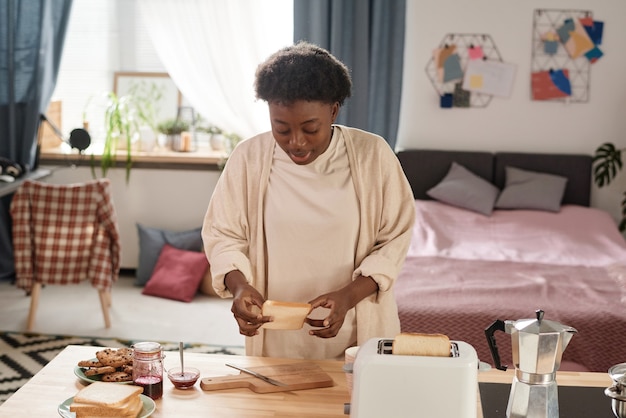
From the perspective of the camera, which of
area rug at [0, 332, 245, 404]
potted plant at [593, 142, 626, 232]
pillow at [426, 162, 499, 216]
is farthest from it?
potted plant at [593, 142, 626, 232]

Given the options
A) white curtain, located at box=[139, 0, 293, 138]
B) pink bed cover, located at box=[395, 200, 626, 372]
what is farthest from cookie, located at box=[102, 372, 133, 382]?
white curtain, located at box=[139, 0, 293, 138]

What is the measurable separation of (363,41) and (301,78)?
3.42 metres

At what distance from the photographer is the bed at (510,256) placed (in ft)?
11.3

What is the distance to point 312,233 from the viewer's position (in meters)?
2.14

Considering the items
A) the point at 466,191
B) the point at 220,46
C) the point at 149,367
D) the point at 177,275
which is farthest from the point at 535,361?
the point at 220,46

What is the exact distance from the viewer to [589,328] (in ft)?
11.2

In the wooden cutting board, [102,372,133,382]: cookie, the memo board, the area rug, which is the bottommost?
the area rug

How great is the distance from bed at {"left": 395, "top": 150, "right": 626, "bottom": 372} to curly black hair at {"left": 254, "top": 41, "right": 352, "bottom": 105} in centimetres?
161

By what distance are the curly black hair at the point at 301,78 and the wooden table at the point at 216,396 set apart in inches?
23.5

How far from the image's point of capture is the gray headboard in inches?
210

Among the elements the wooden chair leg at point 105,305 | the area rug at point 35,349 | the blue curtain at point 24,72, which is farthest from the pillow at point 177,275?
the blue curtain at point 24,72

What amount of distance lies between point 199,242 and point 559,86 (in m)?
2.34

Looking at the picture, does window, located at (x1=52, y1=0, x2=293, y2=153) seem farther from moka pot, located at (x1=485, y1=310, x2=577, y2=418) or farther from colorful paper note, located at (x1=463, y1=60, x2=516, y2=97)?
moka pot, located at (x1=485, y1=310, x2=577, y2=418)

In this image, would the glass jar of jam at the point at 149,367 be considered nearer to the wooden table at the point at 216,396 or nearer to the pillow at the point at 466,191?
the wooden table at the point at 216,396
